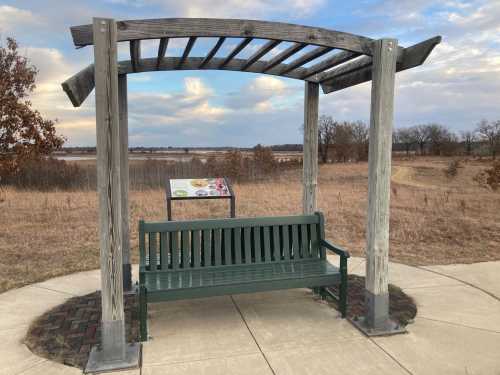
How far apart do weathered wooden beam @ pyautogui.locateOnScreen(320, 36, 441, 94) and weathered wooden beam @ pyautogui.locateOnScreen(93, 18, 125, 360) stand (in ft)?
8.18

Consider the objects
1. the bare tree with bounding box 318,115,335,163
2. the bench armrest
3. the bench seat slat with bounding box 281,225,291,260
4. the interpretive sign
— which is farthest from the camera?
the bare tree with bounding box 318,115,335,163

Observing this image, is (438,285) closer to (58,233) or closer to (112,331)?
(112,331)

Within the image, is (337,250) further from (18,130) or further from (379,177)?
(18,130)

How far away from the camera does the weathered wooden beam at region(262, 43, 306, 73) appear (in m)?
3.67

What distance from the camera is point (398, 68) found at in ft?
12.6

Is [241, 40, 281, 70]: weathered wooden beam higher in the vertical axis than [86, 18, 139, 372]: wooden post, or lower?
higher

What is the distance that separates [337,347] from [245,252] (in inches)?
55.4

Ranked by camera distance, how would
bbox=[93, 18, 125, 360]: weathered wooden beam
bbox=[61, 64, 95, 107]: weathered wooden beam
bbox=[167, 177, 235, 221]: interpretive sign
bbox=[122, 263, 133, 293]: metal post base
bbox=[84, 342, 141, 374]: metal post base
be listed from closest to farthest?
bbox=[61, 64, 95, 107]: weathered wooden beam < bbox=[93, 18, 125, 360]: weathered wooden beam < bbox=[84, 342, 141, 374]: metal post base < bbox=[122, 263, 133, 293]: metal post base < bbox=[167, 177, 235, 221]: interpretive sign

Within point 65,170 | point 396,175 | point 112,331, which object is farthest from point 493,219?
point 396,175

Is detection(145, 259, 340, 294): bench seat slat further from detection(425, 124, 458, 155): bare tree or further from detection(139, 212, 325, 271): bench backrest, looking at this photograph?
detection(425, 124, 458, 155): bare tree

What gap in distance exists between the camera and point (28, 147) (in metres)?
8.56

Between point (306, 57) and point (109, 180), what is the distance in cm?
222

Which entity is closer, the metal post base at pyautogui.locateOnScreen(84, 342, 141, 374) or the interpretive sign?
A: the metal post base at pyautogui.locateOnScreen(84, 342, 141, 374)

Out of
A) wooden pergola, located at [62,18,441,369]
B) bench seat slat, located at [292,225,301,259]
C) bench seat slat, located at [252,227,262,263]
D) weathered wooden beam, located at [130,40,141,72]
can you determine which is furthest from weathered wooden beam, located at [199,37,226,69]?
bench seat slat, located at [292,225,301,259]
